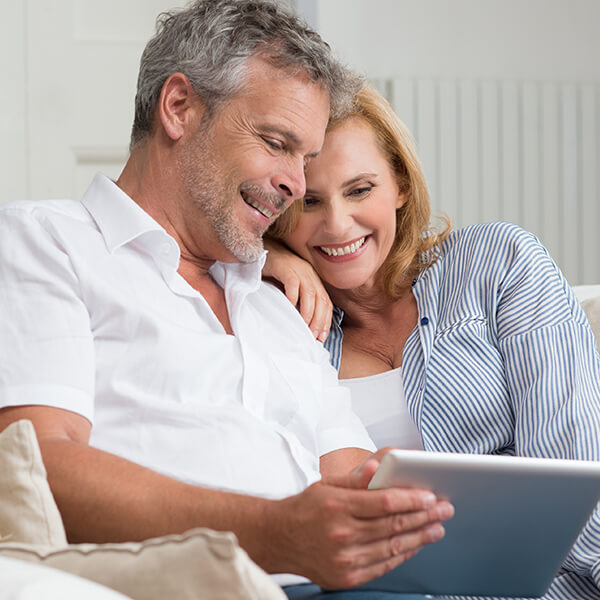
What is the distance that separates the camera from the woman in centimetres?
146

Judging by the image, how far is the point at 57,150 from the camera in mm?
2664

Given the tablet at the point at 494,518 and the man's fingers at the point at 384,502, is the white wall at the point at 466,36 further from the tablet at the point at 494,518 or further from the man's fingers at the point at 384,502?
the man's fingers at the point at 384,502

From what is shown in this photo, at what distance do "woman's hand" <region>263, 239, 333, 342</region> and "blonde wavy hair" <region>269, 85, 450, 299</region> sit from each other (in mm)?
77

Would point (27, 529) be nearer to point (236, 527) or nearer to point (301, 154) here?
point (236, 527)

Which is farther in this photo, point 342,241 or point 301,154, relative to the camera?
point 342,241

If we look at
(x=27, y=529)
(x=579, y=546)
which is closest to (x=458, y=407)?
(x=579, y=546)

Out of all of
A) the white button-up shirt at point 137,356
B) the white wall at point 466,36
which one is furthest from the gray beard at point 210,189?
the white wall at point 466,36

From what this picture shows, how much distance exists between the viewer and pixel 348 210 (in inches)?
66.6

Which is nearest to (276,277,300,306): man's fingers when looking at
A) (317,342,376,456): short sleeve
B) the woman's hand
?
the woman's hand

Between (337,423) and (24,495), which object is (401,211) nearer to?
(337,423)

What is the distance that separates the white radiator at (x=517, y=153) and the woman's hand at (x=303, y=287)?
172cm

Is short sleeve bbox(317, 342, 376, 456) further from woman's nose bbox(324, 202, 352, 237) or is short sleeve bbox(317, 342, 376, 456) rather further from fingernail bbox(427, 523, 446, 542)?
fingernail bbox(427, 523, 446, 542)

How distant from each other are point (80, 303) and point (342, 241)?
65 cm

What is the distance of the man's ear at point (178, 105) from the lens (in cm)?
145
